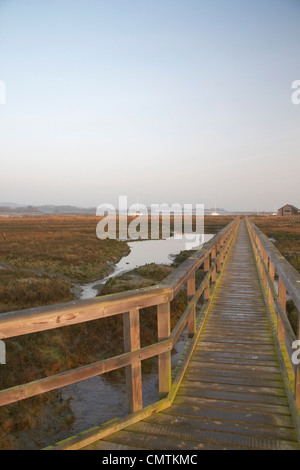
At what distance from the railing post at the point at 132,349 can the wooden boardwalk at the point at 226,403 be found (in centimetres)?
21

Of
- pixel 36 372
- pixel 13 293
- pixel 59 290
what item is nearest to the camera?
pixel 36 372

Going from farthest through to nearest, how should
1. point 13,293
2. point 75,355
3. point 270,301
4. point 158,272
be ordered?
point 158,272 < point 13,293 < point 75,355 < point 270,301

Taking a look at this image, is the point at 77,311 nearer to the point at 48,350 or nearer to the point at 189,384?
the point at 189,384

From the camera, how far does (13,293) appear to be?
39.4 feet

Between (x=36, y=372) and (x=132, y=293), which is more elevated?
(x=132, y=293)

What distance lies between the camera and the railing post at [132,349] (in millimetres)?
2822

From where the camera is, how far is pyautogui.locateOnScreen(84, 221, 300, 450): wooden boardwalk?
8.84 feet

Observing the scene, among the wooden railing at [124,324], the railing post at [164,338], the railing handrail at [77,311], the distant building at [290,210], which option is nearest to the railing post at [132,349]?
the wooden railing at [124,324]

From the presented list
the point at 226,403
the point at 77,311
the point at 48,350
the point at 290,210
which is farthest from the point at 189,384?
the point at 290,210

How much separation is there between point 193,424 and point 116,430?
70 cm

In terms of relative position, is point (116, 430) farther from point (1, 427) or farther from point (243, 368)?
point (1, 427)

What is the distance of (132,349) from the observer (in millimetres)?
2844

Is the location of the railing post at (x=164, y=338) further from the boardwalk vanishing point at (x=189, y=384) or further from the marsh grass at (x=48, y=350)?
the marsh grass at (x=48, y=350)

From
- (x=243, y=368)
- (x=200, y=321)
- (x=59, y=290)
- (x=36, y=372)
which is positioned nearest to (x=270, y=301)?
(x=200, y=321)
